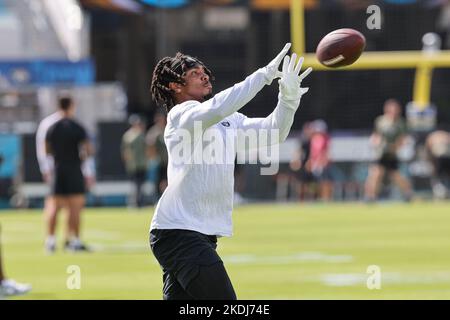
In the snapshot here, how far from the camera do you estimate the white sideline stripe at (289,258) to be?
13.0 meters

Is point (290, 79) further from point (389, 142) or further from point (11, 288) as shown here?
point (389, 142)

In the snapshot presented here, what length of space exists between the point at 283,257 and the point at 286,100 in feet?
23.9

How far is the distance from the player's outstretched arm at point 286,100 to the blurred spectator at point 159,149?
17789 millimetres

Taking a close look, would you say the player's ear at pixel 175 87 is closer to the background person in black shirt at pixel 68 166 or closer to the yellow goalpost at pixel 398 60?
the background person in black shirt at pixel 68 166

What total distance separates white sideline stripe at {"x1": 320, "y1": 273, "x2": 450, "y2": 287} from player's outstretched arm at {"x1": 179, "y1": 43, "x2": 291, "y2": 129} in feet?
16.4

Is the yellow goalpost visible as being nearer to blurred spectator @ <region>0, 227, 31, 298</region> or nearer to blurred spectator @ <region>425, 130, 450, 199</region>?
blurred spectator @ <region>425, 130, 450, 199</region>

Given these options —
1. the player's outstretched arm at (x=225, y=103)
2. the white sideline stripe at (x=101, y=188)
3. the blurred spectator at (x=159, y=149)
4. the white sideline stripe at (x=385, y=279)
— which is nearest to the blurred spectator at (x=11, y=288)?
the white sideline stripe at (x=385, y=279)

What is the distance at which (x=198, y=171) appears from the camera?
6250 mm

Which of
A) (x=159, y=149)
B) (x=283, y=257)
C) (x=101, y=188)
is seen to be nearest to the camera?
(x=283, y=257)

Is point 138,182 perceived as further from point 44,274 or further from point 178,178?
point 178,178

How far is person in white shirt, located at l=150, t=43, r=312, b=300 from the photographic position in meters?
6.04

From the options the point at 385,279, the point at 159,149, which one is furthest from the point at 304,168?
the point at 385,279

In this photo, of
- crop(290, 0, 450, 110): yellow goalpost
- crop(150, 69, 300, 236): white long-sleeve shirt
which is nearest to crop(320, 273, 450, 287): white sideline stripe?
crop(150, 69, 300, 236): white long-sleeve shirt
